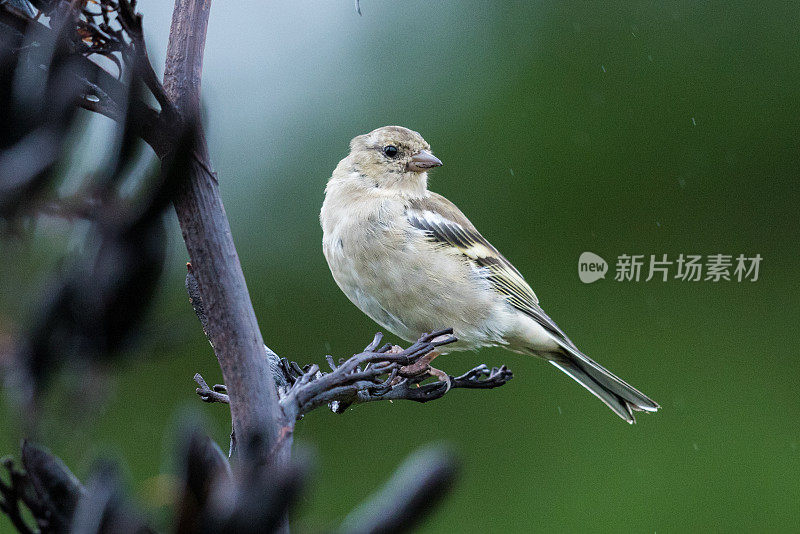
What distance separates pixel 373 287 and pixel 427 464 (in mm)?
1571

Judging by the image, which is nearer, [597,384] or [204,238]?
[204,238]

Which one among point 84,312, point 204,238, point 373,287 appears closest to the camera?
point 84,312

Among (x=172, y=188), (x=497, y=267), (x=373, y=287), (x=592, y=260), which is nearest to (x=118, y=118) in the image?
(x=172, y=188)

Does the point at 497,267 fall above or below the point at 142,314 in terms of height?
below

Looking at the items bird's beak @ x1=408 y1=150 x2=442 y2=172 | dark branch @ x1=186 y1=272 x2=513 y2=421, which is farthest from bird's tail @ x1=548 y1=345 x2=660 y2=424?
dark branch @ x1=186 y1=272 x2=513 y2=421

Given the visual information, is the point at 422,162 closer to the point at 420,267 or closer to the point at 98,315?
the point at 420,267

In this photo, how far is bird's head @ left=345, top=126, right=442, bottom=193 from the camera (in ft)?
7.38

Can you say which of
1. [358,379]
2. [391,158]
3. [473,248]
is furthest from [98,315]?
[473,248]

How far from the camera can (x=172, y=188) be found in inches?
15.4

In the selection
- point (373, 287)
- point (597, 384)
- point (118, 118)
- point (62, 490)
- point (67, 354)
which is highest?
point (118, 118)

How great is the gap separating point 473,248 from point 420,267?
39 centimetres

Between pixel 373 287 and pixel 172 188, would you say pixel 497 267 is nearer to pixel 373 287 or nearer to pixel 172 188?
pixel 373 287

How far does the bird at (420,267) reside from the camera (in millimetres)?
2014

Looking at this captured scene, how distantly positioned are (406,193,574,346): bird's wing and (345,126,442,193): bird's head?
8cm
